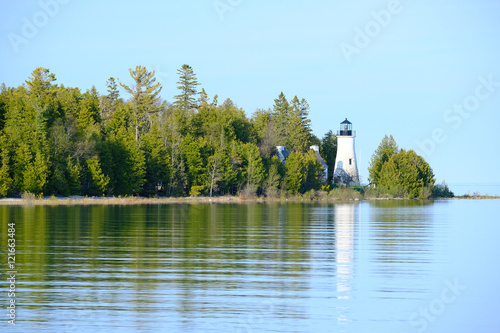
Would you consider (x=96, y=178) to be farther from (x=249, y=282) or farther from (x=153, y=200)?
(x=249, y=282)

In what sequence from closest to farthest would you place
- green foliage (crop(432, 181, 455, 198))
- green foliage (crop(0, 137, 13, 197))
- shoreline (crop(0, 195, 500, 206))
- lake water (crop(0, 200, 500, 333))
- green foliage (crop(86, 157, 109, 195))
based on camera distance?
lake water (crop(0, 200, 500, 333)), green foliage (crop(0, 137, 13, 197)), shoreline (crop(0, 195, 500, 206)), green foliage (crop(86, 157, 109, 195)), green foliage (crop(432, 181, 455, 198))

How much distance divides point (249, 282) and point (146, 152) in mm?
55340

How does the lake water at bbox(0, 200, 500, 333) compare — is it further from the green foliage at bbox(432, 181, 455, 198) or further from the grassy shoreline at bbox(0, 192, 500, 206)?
the green foliage at bbox(432, 181, 455, 198)

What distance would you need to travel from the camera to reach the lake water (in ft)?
44.0

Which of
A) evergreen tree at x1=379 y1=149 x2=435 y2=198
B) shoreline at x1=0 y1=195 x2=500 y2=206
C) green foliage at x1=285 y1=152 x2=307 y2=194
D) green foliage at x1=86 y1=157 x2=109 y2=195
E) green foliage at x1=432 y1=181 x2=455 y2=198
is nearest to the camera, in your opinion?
shoreline at x1=0 y1=195 x2=500 y2=206

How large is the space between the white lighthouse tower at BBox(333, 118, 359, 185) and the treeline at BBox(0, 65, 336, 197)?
700 cm

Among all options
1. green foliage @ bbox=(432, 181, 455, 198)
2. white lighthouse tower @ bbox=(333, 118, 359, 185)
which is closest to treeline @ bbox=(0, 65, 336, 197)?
white lighthouse tower @ bbox=(333, 118, 359, 185)

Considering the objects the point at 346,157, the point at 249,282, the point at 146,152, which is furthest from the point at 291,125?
the point at 249,282

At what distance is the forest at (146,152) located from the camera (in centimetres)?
5944

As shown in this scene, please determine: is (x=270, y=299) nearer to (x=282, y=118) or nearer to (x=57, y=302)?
(x=57, y=302)

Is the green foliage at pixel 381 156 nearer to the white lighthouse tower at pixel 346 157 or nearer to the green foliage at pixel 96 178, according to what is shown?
the white lighthouse tower at pixel 346 157

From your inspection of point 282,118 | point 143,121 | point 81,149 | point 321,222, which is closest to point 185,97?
point 282,118

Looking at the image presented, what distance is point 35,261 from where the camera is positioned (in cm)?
2048

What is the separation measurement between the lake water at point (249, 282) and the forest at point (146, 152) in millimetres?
29112
